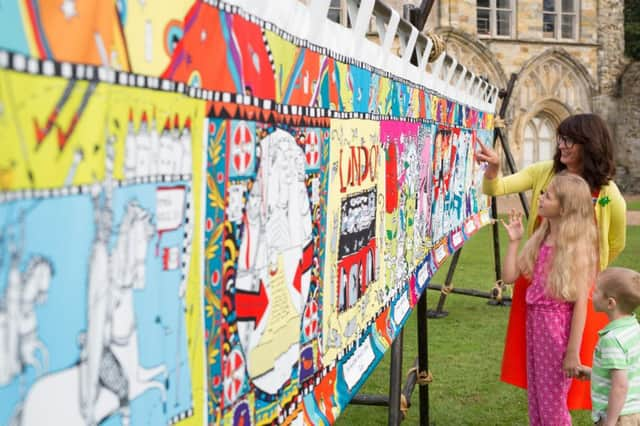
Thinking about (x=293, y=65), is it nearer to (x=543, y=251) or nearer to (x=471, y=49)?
(x=543, y=251)

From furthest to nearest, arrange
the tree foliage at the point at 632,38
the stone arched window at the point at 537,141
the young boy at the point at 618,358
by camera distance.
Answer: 1. the tree foliage at the point at 632,38
2. the stone arched window at the point at 537,141
3. the young boy at the point at 618,358

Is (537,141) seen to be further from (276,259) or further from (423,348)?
(276,259)

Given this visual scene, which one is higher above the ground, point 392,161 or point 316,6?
point 316,6

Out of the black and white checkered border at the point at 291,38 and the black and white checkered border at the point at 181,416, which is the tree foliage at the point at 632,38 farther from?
the black and white checkered border at the point at 181,416

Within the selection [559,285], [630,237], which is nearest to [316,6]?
[559,285]

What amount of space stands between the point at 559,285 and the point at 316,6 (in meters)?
1.86

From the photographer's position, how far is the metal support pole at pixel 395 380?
325 cm

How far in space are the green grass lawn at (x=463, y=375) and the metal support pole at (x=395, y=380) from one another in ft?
4.56

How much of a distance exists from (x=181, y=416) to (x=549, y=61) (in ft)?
80.3

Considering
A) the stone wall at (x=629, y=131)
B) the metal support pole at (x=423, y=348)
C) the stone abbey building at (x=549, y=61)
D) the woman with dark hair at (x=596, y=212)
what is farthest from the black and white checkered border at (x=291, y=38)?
the stone wall at (x=629, y=131)

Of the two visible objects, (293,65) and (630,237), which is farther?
(630,237)

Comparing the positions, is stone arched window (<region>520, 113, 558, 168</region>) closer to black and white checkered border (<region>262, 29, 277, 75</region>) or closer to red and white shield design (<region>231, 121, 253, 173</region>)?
black and white checkered border (<region>262, 29, 277, 75</region>)

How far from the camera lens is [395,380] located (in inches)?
129

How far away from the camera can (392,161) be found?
2.98m
